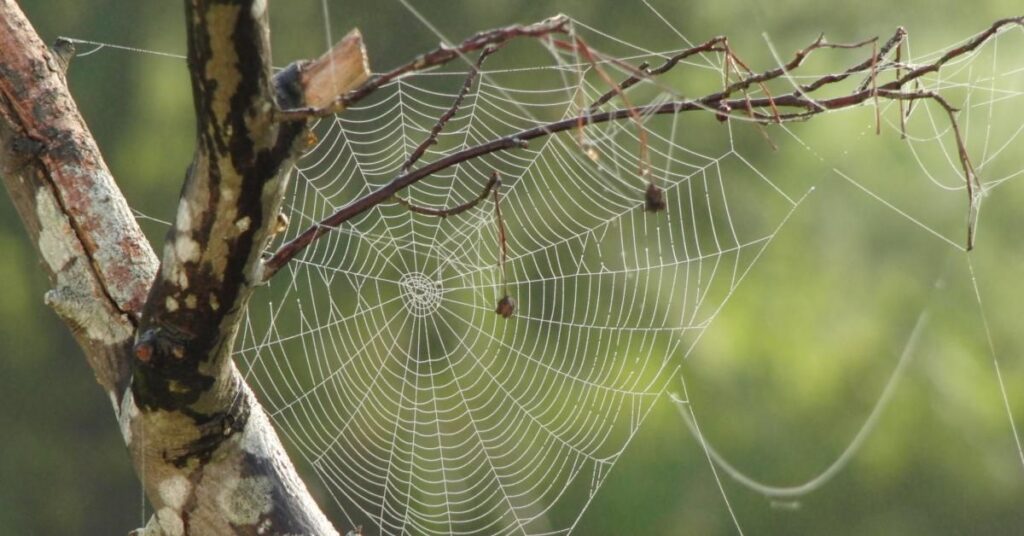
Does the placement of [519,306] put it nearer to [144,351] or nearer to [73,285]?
[73,285]

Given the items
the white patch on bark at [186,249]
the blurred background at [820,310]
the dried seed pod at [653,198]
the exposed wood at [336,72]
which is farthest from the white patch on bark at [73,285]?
the blurred background at [820,310]

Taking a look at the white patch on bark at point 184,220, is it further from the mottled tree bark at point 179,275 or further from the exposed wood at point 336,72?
the exposed wood at point 336,72

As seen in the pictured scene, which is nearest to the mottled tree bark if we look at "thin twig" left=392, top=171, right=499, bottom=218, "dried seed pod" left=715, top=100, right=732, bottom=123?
"thin twig" left=392, top=171, right=499, bottom=218

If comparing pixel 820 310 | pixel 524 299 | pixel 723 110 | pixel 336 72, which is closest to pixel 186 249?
pixel 336 72

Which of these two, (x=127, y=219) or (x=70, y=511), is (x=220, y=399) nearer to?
(x=127, y=219)

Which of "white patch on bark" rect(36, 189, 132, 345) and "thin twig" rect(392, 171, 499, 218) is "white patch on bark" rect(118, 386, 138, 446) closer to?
"white patch on bark" rect(36, 189, 132, 345)

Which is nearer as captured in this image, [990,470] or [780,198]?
[780,198]

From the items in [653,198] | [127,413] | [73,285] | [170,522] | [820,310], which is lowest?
[820,310]

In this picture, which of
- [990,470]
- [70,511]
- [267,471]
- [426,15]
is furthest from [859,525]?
[267,471]
